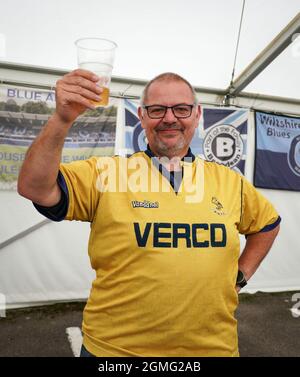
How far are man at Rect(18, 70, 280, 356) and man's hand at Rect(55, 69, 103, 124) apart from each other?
29 centimetres

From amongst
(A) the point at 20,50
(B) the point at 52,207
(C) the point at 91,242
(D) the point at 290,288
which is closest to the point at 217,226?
(C) the point at 91,242

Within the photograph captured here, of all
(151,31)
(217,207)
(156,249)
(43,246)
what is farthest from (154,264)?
(43,246)

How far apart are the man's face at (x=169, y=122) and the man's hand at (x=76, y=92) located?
563 millimetres

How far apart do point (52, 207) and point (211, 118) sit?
370 cm

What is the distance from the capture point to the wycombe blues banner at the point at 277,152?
485cm

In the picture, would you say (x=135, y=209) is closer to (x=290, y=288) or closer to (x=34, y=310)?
(x=34, y=310)

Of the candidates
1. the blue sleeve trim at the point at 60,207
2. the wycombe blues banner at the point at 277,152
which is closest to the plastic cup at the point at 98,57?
the blue sleeve trim at the point at 60,207

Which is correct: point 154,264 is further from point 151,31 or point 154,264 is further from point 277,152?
point 277,152

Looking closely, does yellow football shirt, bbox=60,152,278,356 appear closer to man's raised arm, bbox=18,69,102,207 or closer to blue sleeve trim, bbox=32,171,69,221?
blue sleeve trim, bbox=32,171,69,221

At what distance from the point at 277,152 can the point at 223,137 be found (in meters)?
0.91

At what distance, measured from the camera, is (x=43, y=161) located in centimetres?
113

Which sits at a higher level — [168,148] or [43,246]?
[168,148]

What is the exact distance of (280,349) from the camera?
3.49 metres

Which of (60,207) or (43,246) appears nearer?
(60,207)
